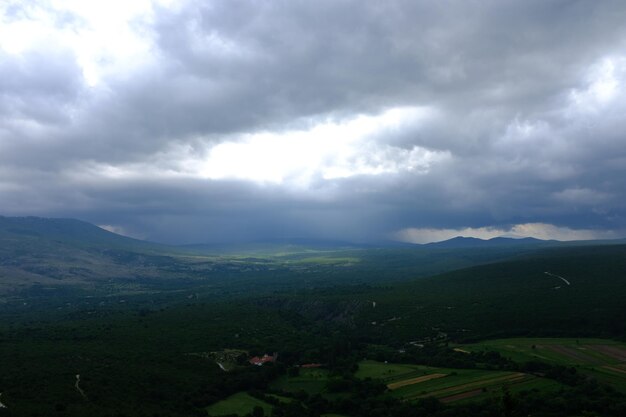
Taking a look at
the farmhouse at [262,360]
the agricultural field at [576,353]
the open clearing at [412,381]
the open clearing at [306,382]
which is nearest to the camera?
the agricultural field at [576,353]

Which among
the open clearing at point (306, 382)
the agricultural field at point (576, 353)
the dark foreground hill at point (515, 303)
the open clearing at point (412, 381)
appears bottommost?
the open clearing at point (306, 382)

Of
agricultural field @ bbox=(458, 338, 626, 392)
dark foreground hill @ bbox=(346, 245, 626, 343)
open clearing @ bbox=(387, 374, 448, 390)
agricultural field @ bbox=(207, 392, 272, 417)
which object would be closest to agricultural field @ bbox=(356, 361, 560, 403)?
open clearing @ bbox=(387, 374, 448, 390)

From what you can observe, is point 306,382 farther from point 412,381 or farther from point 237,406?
point 412,381

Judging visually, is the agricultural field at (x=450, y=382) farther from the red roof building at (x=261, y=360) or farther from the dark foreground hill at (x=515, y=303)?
the dark foreground hill at (x=515, y=303)

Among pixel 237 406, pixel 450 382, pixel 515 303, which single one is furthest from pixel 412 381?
pixel 515 303

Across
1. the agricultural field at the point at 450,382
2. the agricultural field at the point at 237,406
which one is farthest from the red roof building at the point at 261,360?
the agricultural field at the point at 450,382

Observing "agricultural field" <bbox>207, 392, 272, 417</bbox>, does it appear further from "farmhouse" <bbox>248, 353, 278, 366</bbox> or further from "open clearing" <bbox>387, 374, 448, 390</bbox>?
"open clearing" <bbox>387, 374, 448, 390</bbox>

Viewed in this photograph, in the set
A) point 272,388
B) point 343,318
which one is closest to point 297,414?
point 272,388
